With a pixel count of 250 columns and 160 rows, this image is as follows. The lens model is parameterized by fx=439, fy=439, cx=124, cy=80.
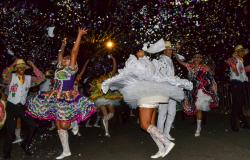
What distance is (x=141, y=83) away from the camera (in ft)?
24.3

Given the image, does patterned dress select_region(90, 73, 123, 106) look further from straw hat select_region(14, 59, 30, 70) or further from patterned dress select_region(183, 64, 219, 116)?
straw hat select_region(14, 59, 30, 70)

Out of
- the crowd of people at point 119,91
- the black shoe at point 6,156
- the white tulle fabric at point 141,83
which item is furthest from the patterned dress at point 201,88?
the black shoe at point 6,156

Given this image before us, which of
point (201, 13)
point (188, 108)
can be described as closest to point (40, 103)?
point (188, 108)

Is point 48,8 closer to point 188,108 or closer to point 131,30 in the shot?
point 131,30

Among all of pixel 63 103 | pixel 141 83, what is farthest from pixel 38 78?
pixel 141 83

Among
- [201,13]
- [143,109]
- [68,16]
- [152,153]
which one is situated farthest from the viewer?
[68,16]

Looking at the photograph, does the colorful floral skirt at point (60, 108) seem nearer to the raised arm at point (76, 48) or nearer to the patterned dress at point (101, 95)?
the raised arm at point (76, 48)

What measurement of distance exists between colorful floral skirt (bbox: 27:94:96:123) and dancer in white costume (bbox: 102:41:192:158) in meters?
0.88

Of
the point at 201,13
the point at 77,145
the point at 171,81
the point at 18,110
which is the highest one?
the point at 201,13

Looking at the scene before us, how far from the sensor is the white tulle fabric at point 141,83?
7.36 metres

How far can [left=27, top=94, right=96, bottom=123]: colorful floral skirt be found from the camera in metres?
8.08

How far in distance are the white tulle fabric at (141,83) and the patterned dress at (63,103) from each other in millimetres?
886

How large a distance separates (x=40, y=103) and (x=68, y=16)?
637 inches

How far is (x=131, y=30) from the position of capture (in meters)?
27.3
